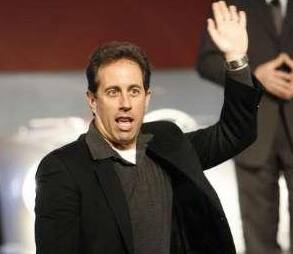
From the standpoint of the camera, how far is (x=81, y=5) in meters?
2.16

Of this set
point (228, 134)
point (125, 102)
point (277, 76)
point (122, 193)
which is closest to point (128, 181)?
point (122, 193)

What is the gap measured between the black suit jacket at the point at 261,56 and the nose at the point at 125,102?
2.84 feet

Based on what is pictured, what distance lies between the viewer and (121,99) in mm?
1229

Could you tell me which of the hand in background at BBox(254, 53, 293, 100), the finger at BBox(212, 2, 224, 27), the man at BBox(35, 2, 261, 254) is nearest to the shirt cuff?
the man at BBox(35, 2, 261, 254)

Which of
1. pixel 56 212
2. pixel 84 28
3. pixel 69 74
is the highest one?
pixel 84 28

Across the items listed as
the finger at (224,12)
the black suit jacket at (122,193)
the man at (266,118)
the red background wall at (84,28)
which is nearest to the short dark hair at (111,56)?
the black suit jacket at (122,193)

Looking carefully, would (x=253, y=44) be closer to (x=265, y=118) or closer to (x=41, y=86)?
(x=265, y=118)

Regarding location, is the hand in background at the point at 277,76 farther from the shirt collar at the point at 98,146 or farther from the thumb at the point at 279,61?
the shirt collar at the point at 98,146

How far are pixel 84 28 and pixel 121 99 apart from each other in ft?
3.26

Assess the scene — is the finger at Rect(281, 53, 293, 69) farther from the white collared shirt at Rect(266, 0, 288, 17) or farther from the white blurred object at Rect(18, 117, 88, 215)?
the white blurred object at Rect(18, 117, 88, 215)

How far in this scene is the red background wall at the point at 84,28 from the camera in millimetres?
2156

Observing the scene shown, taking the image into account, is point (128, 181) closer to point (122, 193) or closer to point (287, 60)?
point (122, 193)

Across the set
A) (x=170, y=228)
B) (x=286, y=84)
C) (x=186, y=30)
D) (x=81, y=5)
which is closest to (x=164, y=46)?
(x=186, y=30)

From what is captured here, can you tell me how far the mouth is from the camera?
4.01 feet
